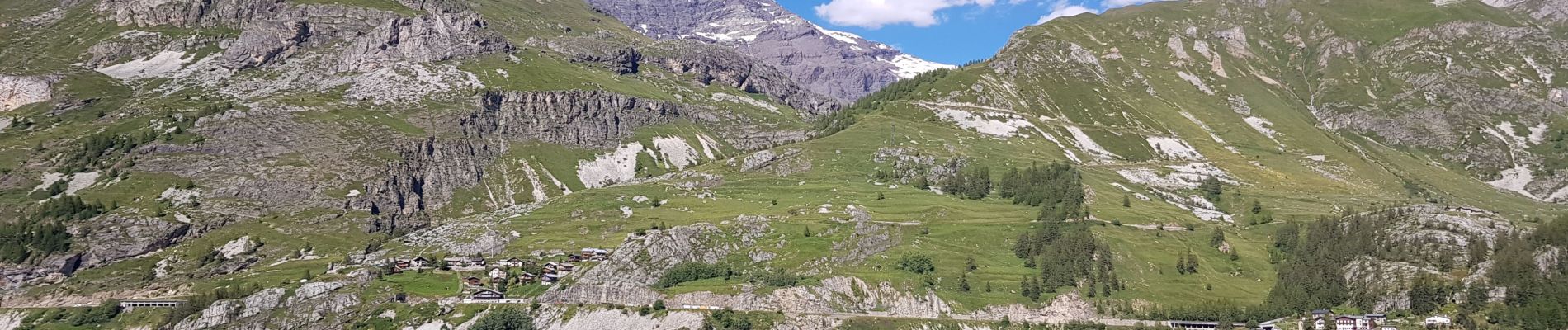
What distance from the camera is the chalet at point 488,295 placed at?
7402 inches

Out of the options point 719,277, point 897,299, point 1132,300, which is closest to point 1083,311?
point 1132,300

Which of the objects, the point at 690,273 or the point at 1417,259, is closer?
the point at 1417,259

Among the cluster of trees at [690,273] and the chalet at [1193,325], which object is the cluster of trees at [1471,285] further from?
the cluster of trees at [690,273]

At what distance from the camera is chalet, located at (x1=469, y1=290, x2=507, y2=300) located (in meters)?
188

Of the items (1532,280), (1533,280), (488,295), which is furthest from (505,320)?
(1533,280)

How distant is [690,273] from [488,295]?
36164 mm

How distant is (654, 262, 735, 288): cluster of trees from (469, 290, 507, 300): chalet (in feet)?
90.5

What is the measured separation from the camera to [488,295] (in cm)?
18912

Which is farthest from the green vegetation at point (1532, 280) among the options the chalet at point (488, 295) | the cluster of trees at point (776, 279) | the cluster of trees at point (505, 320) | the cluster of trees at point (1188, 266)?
the chalet at point (488, 295)

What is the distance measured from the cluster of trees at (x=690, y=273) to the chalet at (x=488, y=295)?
90.5 ft

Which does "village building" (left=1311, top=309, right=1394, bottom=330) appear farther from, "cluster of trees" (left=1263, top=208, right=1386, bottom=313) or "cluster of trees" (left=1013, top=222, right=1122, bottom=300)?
"cluster of trees" (left=1013, top=222, right=1122, bottom=300)

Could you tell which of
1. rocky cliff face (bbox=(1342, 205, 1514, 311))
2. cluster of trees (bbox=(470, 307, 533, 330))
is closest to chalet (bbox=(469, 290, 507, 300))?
cluster of trees (bbox=(470, 307, 533, 330))

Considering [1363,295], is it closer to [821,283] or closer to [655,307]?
[821,283]

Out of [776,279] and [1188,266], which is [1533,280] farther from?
[776,279]
